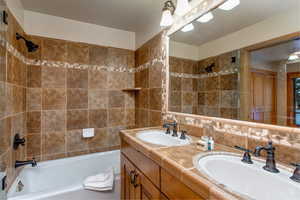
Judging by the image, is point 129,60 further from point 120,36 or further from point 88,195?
point 88,195

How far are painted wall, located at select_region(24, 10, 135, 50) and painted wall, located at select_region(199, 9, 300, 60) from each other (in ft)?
5.06

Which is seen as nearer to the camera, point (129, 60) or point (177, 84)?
point (177, 84)

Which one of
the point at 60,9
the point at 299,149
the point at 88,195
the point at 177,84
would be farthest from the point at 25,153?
the point at 299,149

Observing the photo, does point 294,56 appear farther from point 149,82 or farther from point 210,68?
point 149,82

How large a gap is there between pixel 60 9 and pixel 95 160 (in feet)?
6.50

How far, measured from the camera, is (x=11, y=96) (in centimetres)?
140

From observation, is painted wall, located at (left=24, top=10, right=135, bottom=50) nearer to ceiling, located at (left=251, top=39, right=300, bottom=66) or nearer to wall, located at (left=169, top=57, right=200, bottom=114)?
wall, located at (left=169, top=57, right=200, bottom=114)

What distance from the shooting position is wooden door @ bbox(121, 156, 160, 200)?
919 millimetres

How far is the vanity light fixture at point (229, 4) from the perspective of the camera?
105 centimetres

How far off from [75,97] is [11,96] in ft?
2.44

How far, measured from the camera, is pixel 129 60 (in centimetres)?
248

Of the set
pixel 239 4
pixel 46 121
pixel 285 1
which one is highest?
pixel 239 4

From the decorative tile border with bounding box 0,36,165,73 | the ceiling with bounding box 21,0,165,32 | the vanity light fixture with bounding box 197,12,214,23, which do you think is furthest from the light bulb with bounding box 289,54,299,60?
the ceiling with bounding box 21,0,165,32

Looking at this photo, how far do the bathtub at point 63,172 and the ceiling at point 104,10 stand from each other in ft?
6.12
